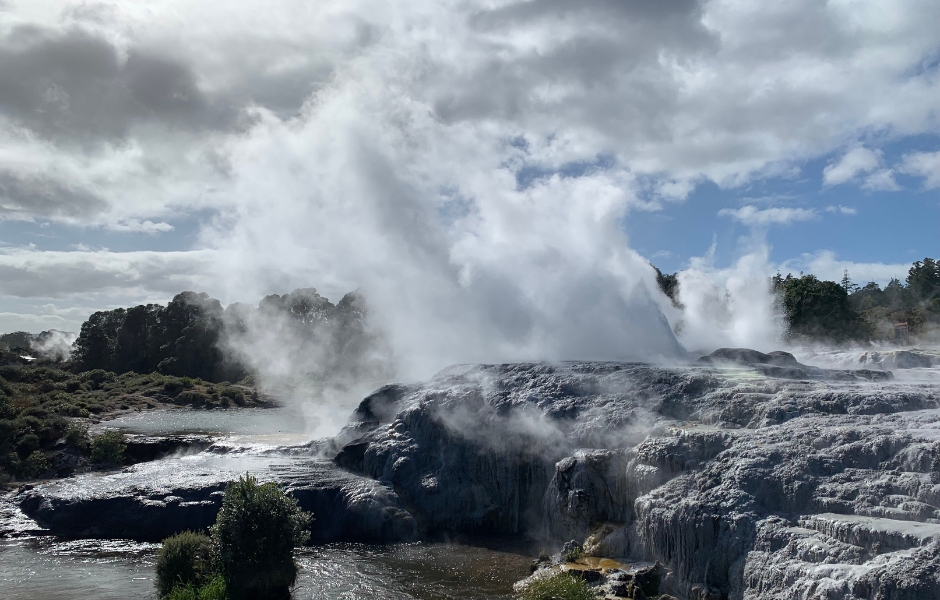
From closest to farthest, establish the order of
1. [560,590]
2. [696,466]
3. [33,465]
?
[560,590] < [696,466] < [33,465]

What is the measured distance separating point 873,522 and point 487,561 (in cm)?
994

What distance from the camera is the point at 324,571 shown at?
57.5 ft

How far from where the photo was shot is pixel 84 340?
74.2 metres

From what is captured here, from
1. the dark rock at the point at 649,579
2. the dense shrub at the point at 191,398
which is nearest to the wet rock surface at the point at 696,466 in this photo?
the dark rock at the point at 649,579

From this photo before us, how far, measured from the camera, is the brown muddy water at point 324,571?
628 inches

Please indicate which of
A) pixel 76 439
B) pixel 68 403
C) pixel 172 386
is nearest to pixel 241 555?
pixel 76 439

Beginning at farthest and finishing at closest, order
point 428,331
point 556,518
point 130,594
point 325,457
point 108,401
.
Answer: point 108,401 → point 428,331 → point 325,457 → point 556,518 → point 130,594

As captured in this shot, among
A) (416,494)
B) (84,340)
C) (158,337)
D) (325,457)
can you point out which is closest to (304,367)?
(158,337)

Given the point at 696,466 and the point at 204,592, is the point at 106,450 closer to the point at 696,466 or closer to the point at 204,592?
the point at 204,592

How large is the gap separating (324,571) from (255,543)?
3.11 meters

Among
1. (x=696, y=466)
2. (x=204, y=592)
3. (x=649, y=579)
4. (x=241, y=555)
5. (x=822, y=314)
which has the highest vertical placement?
(x=822, y=314)

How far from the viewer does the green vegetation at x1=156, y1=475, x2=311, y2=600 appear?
1495 cm

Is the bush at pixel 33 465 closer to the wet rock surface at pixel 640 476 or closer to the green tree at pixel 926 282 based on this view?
the wet rock surface at pixel 640 476

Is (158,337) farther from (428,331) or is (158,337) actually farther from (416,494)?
(416,494)
